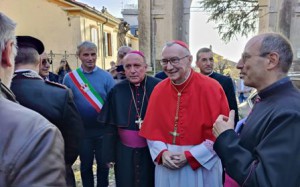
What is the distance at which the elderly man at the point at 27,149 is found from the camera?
0.97 m

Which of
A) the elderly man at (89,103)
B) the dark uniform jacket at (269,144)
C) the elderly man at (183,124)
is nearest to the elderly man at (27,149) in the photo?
the dark uniform jacket at (269,144)

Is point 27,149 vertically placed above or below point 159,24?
below

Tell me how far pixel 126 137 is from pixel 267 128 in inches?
75.4

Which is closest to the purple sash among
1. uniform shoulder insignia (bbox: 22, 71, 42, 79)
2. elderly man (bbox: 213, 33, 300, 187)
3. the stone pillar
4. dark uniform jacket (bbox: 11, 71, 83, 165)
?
dark uniform jacket (bbox: 11, 71, 83, 165)

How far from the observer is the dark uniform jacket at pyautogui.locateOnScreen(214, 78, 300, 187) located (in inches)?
61.5

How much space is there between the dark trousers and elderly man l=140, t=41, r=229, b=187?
1248 millimetres

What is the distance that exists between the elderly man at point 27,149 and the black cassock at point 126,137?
220 cm

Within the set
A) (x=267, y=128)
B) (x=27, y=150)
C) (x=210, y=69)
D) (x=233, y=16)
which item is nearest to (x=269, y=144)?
(x=267, y=128)

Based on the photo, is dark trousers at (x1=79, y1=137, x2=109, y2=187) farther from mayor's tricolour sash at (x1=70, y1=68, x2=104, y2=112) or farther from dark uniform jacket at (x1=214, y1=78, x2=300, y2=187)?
dark uniform jacket at (x1=214, y1=78, x2=300, y2=187)

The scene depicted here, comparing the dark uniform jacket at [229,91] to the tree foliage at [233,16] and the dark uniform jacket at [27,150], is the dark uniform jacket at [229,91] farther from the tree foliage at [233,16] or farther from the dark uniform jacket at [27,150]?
the tree foliage at [233,16]

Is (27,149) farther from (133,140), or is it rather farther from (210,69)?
(210,69)

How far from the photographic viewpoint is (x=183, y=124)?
114 inches

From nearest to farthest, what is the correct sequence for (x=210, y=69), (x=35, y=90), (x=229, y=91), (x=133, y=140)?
(x=35, y=90) < (x=133, y=140) < (x=229, y=91) < (x=210, y=69)

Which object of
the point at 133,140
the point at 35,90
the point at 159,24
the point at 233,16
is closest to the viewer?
the point at 35,90
